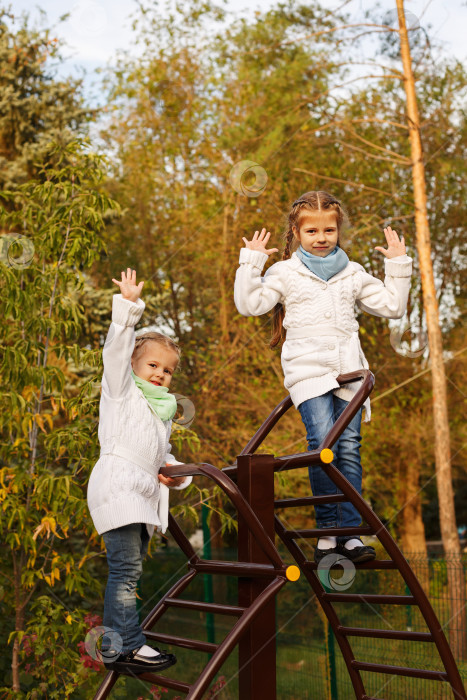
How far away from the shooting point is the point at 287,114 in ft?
31.6

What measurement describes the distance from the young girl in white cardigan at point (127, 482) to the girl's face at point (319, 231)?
0.83 metres

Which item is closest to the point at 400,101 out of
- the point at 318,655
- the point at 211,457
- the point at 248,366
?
the point at 248,366

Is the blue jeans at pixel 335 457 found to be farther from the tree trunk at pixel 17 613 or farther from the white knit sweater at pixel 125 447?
the tree trunk at pixel 17 613

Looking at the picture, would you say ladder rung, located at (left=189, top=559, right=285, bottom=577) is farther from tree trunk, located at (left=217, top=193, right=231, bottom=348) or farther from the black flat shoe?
tree trunk, located at (left=217, top=193, right=231, bottom=348)

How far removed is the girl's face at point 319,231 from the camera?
10.6 ft

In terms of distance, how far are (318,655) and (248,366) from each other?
15.5 feet

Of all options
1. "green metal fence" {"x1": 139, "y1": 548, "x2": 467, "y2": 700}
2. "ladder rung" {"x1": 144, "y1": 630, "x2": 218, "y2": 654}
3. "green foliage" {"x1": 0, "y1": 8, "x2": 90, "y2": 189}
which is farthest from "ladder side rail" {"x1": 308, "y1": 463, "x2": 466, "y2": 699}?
"green foliage" {"x1": 0, "y1": 8, "x2": 90, "y2": 189}

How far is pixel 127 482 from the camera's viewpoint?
8.70 feet

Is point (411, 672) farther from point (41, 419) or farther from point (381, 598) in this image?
point (41, 419)

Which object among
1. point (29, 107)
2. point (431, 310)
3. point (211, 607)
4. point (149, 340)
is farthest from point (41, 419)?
point (29, 107)

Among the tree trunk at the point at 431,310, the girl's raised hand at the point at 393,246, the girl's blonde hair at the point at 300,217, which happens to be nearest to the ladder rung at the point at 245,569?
the girl's blonde hair at the point at 300,217

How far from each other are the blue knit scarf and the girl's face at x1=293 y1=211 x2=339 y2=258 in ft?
0.10

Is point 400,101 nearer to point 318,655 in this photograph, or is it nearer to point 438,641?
point 318,655

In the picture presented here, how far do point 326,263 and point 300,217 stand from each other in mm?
211
